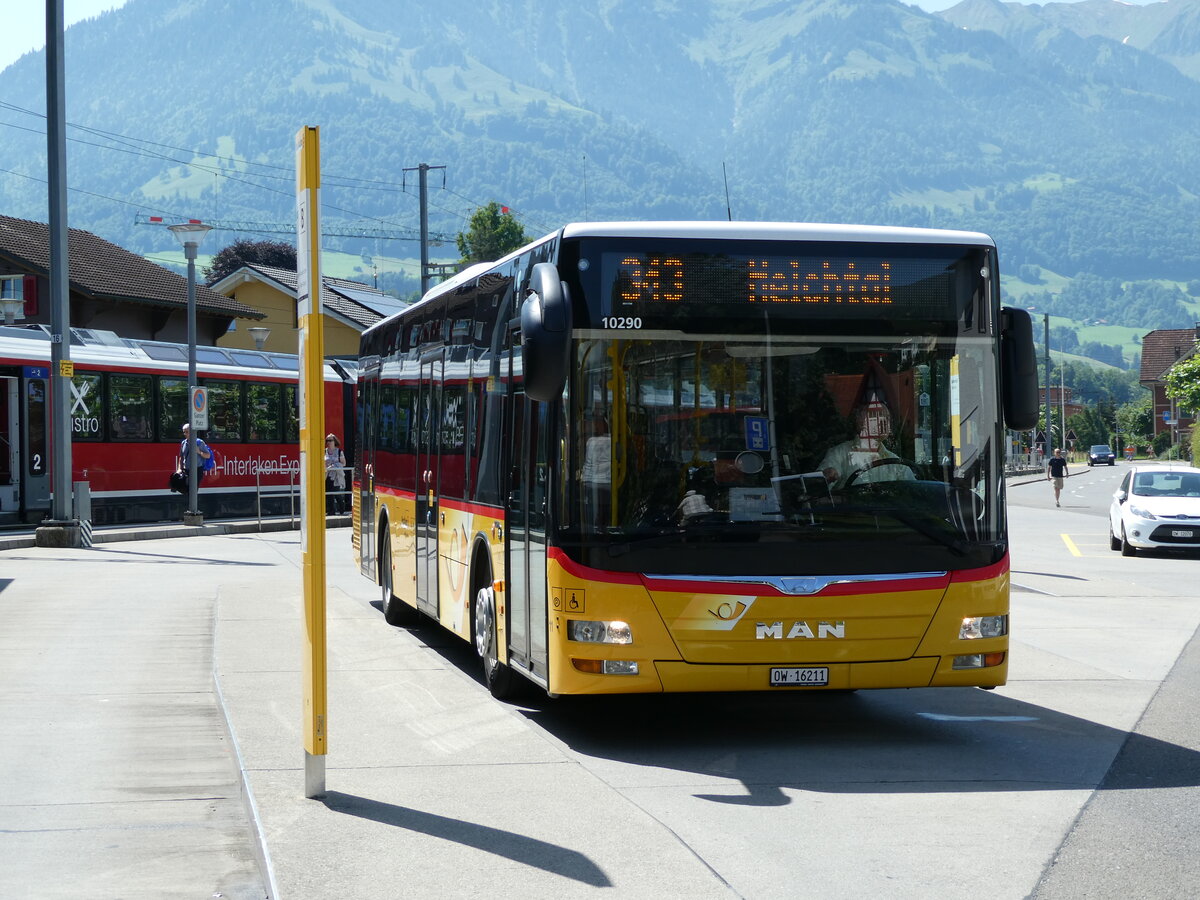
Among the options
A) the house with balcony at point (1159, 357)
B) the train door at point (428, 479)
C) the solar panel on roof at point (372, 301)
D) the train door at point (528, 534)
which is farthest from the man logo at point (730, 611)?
the house with balcony at point (1159, 357)

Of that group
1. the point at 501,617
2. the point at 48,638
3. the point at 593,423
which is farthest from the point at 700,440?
the point at 48,638

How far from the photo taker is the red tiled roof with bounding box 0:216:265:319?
45.1 m

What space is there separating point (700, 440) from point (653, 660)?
44.7 inches

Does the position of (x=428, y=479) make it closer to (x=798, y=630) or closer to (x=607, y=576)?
(x=607, y=576)

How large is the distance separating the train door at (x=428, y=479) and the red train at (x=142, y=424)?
17.1 metres

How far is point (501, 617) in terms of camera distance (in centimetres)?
975

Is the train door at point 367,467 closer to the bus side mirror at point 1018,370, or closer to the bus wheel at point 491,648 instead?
the bus wheel at point 491,648

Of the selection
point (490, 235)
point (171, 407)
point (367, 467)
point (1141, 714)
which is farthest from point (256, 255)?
point (1141, 714)

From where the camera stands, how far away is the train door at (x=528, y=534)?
8.66 metres

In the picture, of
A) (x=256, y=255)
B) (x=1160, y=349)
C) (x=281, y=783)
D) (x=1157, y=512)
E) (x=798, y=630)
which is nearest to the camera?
Result: (x=281, y=783)

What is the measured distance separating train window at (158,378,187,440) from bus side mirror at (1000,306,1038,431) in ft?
82.8

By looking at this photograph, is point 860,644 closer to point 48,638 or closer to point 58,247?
point 48,638

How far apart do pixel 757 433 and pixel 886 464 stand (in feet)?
2.34

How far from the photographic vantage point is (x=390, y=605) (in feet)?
47.2
